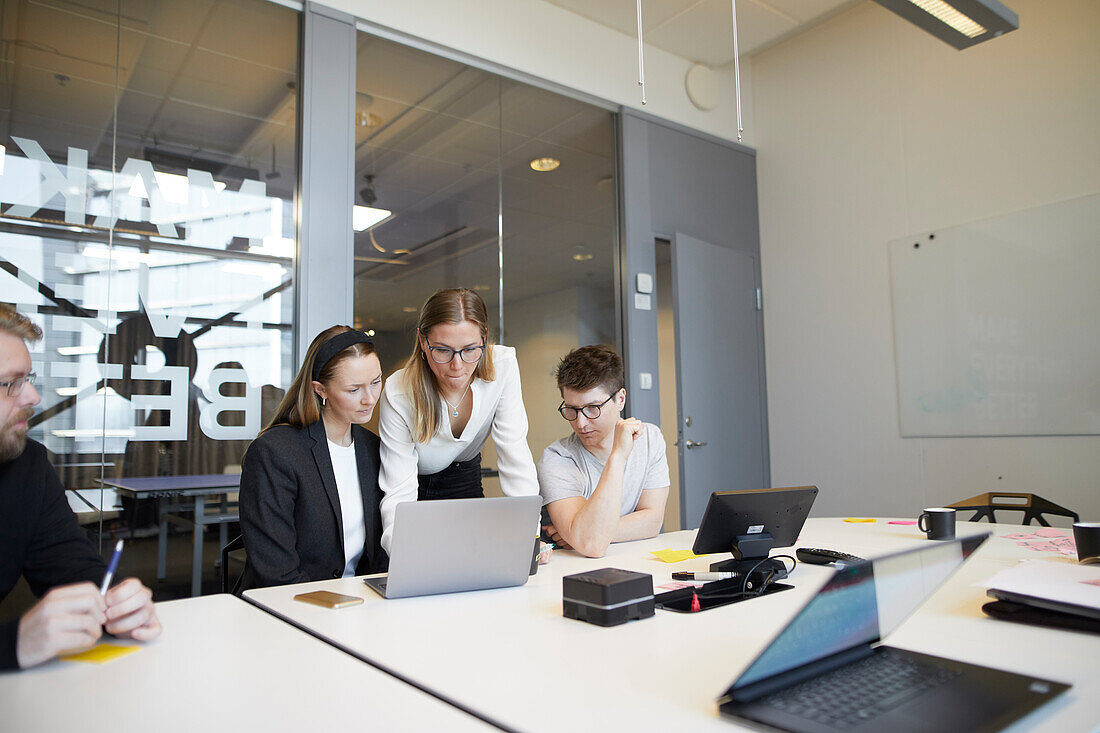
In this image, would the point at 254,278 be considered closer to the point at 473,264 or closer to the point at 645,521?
the point at 473,264

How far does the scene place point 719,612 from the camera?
1348 millimetres

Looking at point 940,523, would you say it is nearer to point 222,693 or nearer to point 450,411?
point 450,411

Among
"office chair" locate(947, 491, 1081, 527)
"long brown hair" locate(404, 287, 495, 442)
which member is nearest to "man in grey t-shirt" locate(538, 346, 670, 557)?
"long brown hair" locate(404, 287, 495, 442)

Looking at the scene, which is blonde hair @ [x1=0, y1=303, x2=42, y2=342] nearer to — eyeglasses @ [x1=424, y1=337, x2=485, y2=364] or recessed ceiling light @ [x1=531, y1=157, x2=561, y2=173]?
eyeglasses @ [x1=424, y1=337, x2=485, y2=364]

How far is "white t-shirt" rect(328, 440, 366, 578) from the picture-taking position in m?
1.99

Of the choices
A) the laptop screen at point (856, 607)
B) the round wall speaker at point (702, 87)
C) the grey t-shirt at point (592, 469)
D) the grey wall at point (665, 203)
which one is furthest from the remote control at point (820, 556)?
the round wall speaker at point (702, 87)

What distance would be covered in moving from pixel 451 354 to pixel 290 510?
0.59 m

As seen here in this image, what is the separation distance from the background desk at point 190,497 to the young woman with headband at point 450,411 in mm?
1025

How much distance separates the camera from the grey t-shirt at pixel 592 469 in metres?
2.31

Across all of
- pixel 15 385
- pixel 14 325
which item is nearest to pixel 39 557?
pixel 15 385

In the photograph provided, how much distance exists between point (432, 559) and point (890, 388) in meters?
3.76

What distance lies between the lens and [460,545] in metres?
1.48

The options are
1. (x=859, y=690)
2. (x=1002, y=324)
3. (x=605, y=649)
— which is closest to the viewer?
(x=859, y=690)

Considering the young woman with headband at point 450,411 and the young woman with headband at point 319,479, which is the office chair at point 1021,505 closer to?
the young woman with headband at point 450,411
